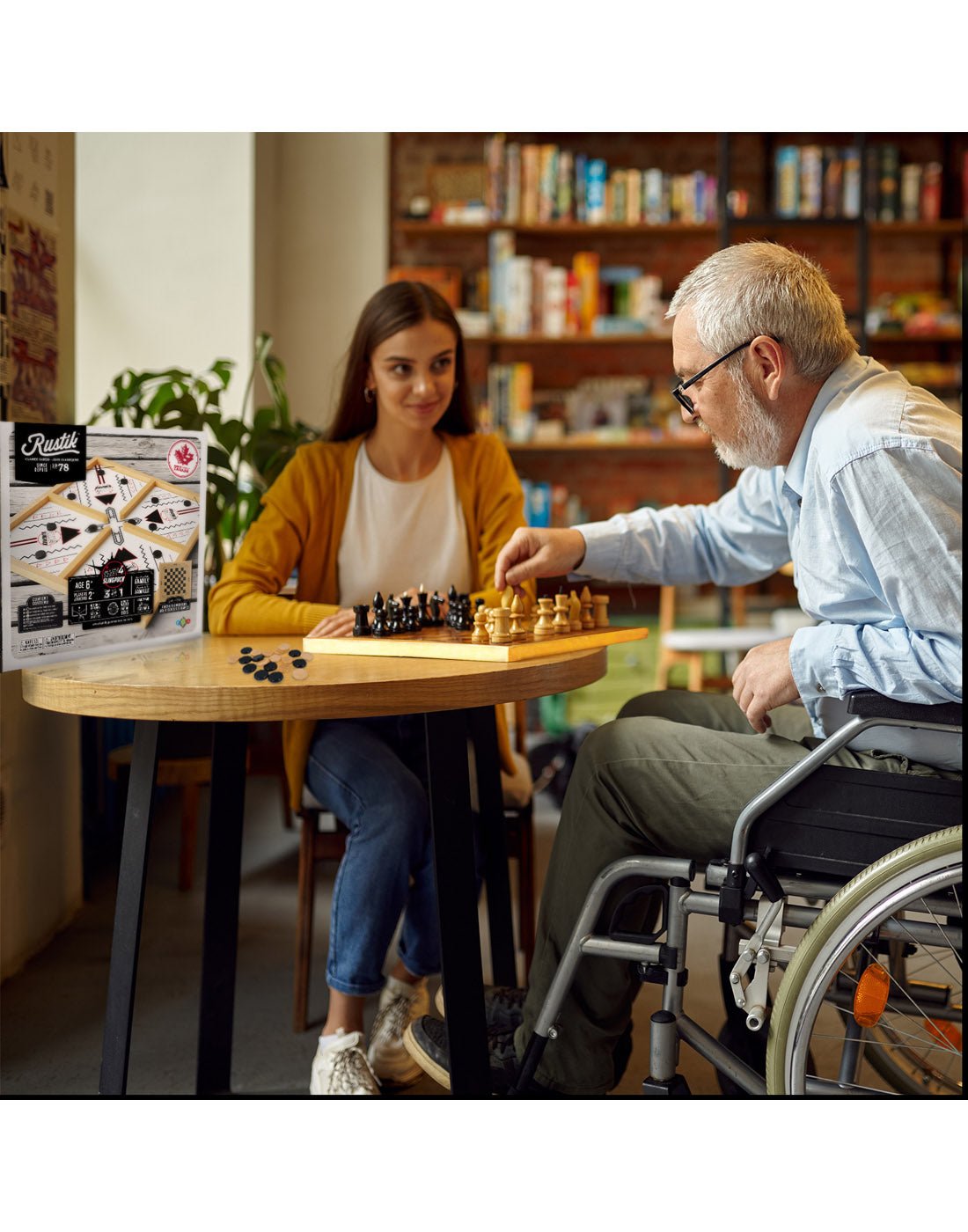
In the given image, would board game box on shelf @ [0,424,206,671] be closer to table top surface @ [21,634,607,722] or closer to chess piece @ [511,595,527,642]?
table top surface @ [21,634,607,722]

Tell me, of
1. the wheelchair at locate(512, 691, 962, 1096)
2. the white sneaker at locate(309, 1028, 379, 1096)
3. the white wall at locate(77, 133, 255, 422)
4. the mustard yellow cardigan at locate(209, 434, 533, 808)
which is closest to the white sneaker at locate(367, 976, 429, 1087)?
the white sneaker at locate(309, 1028, 379, 1096)

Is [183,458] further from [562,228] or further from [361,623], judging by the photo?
[562,228]

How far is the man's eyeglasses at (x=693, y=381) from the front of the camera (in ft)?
4.79

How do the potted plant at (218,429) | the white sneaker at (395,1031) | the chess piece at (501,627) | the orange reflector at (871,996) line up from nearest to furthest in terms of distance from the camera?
the orange reflector at (871,996)
the chess piece at (501,627)
the white sneaker at (395,1031)
the potted plant at (218,429)

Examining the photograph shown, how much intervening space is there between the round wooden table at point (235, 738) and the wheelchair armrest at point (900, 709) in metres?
0.38

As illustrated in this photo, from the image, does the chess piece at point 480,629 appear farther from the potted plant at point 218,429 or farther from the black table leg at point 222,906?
the potted plant at point 218,429

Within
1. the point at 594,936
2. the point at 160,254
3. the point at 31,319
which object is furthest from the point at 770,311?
the point at 160,254

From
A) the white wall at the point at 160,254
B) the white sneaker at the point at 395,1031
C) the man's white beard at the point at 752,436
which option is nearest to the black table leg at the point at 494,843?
the white sneaker at the point at 395,1031

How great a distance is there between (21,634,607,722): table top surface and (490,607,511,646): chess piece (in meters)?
0.07
